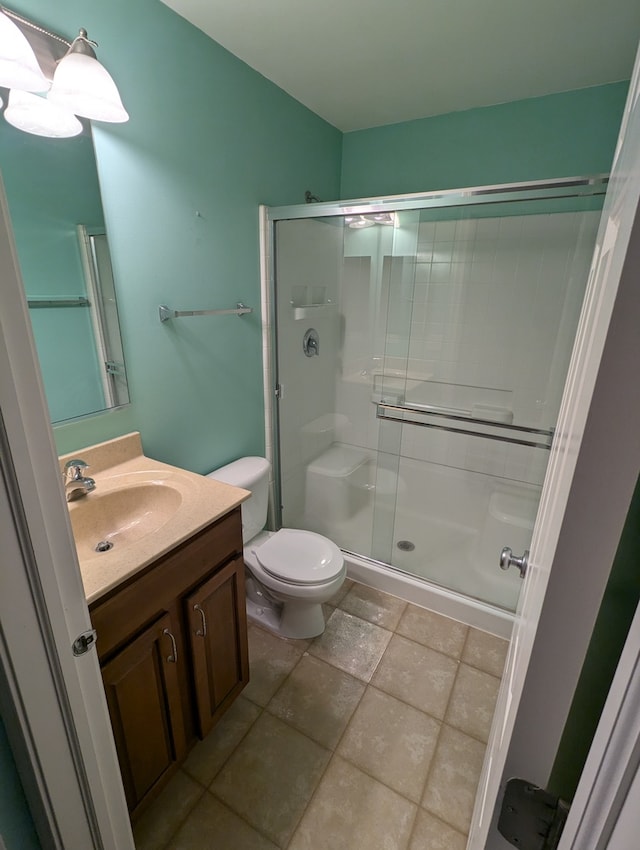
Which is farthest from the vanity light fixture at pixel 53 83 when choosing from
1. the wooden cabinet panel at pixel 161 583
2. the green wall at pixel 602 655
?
the green wall at pixel 602 655

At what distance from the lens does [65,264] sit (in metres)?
1.23

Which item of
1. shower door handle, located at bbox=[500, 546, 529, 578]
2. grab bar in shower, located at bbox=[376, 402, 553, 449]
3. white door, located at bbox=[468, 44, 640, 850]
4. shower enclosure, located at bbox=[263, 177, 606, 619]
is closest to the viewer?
white door, located at bbox=[468, 44, 640, 850]

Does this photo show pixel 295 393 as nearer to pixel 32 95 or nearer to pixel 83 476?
pixel 83 476

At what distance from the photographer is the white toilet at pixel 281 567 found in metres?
1.68

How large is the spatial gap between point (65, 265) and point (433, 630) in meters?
2.08

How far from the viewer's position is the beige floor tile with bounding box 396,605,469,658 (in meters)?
1.83

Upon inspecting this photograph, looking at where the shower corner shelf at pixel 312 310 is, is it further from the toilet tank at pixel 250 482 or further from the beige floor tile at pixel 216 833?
the beige floor tile at pixel 216 833

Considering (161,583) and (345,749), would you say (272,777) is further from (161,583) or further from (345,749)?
(161,583)

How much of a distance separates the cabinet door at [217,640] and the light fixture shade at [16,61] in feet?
4.39

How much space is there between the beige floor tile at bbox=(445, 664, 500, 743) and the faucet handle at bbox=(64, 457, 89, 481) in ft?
5.16

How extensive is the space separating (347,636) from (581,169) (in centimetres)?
244

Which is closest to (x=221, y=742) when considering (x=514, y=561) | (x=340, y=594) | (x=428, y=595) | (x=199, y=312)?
(x=340, y=594)

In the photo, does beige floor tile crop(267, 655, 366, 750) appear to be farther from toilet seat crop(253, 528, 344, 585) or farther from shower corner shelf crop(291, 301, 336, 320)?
shower corner shelf crop(291, 301, 336, 320)

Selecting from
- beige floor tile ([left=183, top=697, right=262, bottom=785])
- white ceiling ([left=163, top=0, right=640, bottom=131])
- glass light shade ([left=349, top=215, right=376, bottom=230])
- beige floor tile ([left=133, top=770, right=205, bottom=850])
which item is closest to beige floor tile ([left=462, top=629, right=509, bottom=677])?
beige floor tile ([left=183, top=697, right=262, bottom=785])
